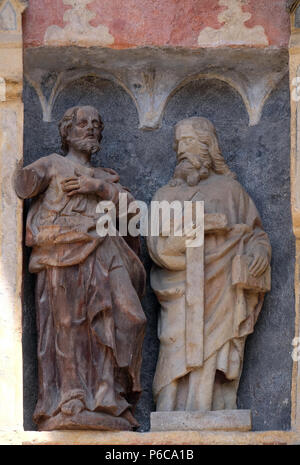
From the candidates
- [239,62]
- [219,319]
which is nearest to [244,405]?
[219,319]

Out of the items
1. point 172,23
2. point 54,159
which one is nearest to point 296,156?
point 172,23

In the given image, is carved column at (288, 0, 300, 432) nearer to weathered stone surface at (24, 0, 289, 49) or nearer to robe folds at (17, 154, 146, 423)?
weathered stone surface at (24, 0, 289, 49)

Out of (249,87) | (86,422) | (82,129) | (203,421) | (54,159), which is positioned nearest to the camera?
(86,422)

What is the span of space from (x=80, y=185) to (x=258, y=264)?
1099 mm

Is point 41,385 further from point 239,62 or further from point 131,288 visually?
point 239,62

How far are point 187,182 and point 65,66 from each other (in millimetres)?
1058

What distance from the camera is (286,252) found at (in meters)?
10.7

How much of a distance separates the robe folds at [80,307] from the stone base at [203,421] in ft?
0.69

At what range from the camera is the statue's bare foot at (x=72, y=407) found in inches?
394

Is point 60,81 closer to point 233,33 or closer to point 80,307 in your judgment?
point 233,33

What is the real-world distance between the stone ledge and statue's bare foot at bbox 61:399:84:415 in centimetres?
11

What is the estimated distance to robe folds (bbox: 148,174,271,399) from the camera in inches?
410

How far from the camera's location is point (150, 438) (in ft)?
32.8

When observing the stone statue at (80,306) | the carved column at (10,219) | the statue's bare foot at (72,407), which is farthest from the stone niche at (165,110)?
the statue's bare foot at (72,407)
